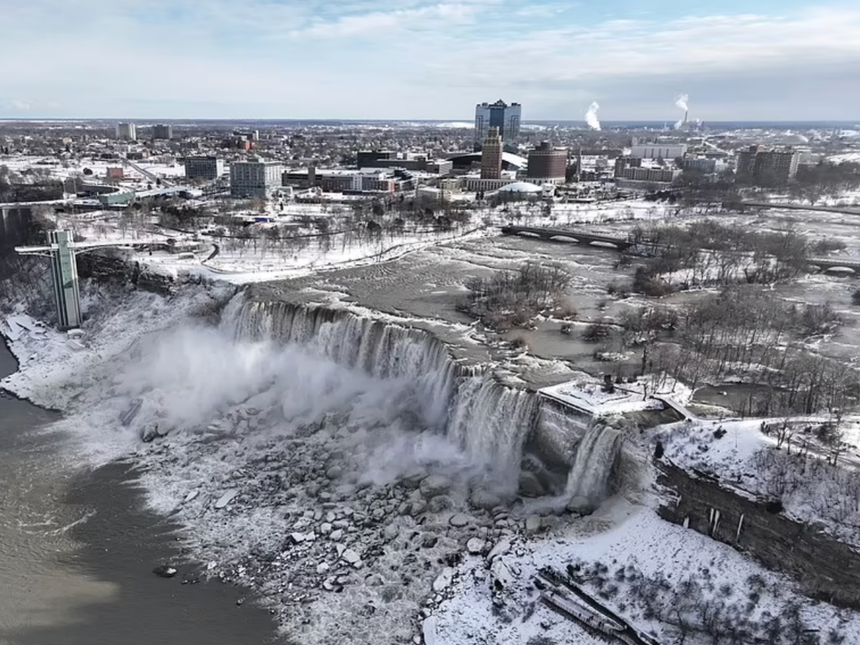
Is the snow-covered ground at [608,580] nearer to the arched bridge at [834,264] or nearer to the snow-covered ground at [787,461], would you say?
the snow-covered ground at [787,461]

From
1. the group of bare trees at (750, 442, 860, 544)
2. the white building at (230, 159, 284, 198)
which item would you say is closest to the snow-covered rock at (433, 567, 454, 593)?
the group of bare trees at (750, 442, 860, 544)

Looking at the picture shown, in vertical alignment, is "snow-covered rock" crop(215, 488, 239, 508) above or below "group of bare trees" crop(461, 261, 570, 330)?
below

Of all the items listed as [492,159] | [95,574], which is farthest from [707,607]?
[492,159]

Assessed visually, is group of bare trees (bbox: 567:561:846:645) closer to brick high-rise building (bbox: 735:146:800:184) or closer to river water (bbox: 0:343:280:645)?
river water (bbox: 0:343:280:645)

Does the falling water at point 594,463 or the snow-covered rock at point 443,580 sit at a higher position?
the falling water at point 594,463


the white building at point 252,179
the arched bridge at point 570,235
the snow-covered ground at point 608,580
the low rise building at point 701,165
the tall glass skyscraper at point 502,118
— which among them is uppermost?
the tall glass skyscraper at point 502,118

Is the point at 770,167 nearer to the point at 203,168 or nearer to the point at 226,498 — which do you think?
the point at 203,168

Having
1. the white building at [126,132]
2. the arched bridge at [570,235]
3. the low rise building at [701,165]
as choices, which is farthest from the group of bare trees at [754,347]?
the white building at [126,132]

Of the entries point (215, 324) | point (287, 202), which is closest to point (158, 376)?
point (215, 324)
